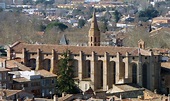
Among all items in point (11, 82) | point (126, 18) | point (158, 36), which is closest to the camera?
point (11, 82)

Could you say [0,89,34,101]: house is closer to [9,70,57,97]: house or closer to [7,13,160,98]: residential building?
[9,70,57,97]: house

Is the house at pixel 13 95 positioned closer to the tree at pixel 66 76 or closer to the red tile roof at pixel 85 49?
the tree at pixel 66 76

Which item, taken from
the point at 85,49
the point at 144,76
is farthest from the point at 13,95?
the point at 144,76

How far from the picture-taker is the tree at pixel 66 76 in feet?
221

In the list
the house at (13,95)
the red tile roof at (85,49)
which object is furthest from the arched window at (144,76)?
the house at (13,95)

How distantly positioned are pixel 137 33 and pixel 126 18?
218 feet

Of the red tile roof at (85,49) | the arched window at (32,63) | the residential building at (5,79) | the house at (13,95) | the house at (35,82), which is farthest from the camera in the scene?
the arched window at (32,63)

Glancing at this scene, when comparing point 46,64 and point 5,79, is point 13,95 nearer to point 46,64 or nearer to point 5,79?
point 5,79

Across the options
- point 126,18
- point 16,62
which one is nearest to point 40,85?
point 16,62

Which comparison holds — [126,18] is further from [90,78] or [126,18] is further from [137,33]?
[90,78]

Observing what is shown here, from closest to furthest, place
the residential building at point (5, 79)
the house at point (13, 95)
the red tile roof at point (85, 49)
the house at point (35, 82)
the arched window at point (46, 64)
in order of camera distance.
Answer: the house at point (13, 95)
the residential building at point (5, 79)
the house at point (35, 82)
the red tile roof at point (85, 49)
the arched window at point (46, 64)

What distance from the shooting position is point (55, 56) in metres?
74.4

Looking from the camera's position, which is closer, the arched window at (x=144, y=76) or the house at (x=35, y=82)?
the house at (x=35, y=82)

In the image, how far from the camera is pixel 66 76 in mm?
68938
